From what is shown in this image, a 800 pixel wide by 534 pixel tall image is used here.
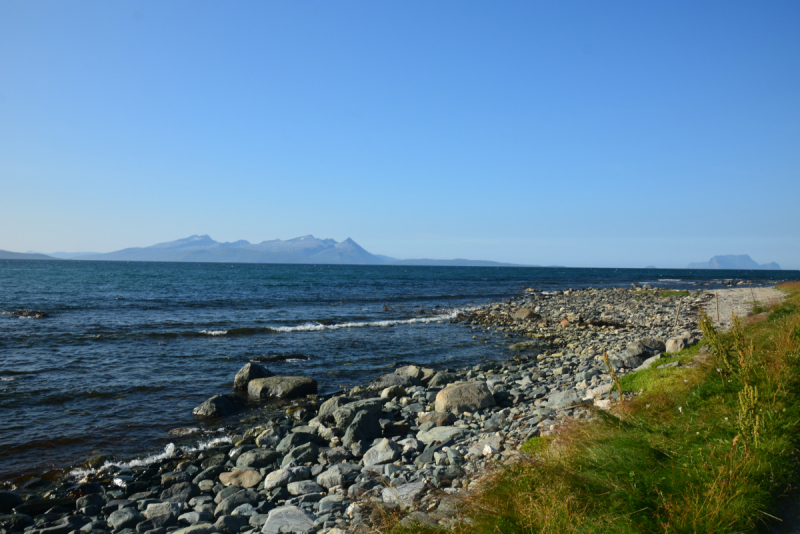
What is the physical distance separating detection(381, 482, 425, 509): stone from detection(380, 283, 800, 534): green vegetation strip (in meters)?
1.48

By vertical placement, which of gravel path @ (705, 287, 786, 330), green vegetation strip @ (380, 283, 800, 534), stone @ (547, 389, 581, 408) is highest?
green vegetation strip @ (380, 283, 800, 534)

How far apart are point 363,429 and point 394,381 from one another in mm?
4726

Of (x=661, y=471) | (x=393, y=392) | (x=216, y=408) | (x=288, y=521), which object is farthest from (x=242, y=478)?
(x=661, y=471)

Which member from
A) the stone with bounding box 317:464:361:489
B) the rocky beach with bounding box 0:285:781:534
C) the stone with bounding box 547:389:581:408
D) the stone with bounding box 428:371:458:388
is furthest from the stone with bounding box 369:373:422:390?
the stone with bounding box 317:464:361:489

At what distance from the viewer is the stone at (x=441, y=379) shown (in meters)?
14.2

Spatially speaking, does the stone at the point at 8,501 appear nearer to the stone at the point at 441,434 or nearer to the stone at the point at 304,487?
the stone at the point at 304,487

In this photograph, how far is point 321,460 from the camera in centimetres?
879

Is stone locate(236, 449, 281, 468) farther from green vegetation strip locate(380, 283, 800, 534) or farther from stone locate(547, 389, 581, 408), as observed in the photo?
stone locate(547, 389, 581, 408)

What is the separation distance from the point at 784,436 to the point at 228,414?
11.8 metres

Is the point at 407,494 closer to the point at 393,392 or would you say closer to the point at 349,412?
the point at 349,412

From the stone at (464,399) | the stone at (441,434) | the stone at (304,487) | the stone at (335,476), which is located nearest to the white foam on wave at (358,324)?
the stone at (464,399)

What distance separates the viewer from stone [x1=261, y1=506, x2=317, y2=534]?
594cm

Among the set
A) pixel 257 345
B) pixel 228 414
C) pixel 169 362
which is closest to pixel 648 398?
pixel 228 414

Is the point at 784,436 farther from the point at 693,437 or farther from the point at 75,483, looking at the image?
the point at 75,483
